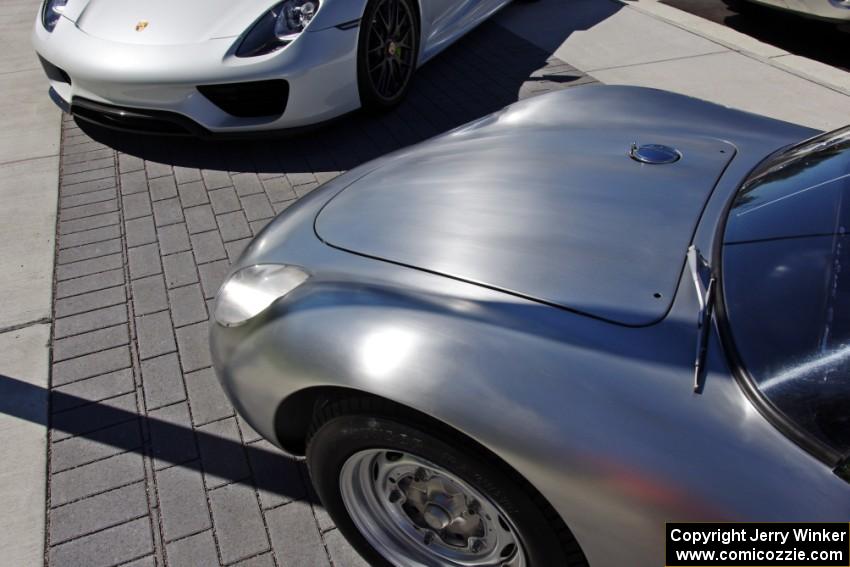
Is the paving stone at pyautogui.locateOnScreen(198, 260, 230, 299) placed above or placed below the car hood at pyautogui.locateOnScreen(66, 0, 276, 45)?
below

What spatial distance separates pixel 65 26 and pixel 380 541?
12.5 ft

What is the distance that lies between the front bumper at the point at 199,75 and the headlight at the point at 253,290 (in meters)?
2.10

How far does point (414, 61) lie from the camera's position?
4.86 metres

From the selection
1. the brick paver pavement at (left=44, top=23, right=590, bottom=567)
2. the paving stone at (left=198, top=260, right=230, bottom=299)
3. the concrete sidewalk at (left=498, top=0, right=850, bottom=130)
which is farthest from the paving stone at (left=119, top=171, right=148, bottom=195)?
the concrete sidewalk at (left=498, top=0, right=850, bottom=130)

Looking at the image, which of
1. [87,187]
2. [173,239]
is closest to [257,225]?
[173,239]

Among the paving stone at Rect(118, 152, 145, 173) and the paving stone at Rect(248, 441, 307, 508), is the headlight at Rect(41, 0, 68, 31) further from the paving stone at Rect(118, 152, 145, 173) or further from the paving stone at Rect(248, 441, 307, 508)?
the paving stone at Rect(248, 441, 307, 508)

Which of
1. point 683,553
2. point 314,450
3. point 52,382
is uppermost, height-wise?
point 683,553

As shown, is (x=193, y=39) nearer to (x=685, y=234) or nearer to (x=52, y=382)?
(x=52, y=382)

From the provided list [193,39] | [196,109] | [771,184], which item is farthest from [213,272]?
[771,184]

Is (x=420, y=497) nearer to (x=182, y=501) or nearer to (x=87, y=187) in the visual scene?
(x=182, y=501)

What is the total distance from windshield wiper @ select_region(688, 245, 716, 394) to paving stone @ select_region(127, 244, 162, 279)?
259 centimetres

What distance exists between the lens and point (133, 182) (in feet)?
13.6

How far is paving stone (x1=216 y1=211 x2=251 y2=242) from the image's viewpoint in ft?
11.8

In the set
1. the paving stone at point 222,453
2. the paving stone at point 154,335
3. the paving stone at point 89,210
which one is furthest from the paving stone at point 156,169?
the paving stone at point 222,453
